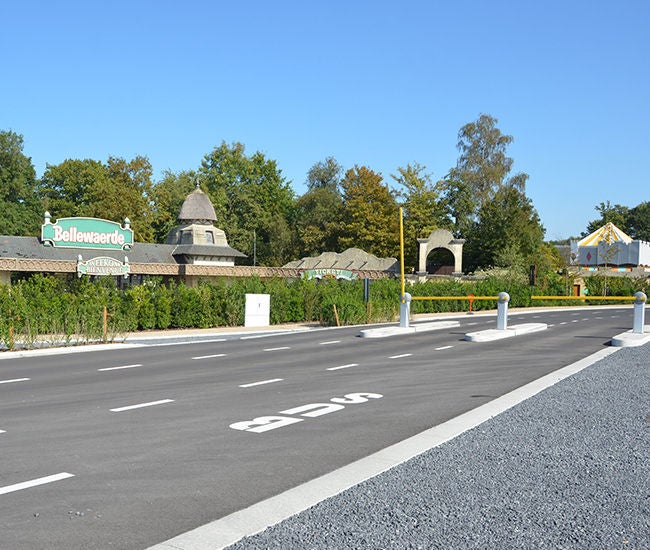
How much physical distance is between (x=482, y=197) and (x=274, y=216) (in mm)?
30288

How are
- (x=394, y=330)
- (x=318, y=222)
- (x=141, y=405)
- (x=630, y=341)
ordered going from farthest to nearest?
(x=318, y=222)
(x=394, y=330)
(x=630, y=341)
(x=141, y=405)

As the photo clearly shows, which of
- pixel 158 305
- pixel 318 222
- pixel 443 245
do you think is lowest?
pixel 158 305

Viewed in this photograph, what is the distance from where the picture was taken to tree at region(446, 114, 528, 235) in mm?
77125

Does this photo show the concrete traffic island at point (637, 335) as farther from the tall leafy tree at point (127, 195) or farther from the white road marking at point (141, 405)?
the tall leafy tree at point (127, 195)

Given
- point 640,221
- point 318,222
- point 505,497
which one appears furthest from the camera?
point 640,221

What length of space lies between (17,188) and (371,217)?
40.7 meters

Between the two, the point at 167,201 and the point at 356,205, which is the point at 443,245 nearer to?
the point at 356,205

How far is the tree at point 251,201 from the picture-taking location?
91.4 metres

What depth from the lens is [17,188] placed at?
78750 mm

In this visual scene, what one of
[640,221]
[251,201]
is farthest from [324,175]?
[640,221]

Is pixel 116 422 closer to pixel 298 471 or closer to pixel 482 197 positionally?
pixel 298 471

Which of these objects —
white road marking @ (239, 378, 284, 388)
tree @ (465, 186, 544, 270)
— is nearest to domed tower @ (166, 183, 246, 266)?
tree @ (465, 186, 544, 270)

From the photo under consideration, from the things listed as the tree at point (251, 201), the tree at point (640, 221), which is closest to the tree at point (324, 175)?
the tree at point (251, 201)

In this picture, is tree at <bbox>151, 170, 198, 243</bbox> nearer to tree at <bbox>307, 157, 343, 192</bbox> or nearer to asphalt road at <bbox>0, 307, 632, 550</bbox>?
tree at <bbox>307, 157, 343, 192</bbox>
